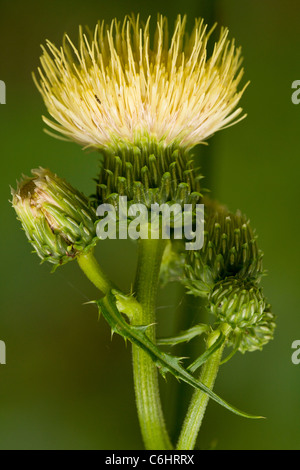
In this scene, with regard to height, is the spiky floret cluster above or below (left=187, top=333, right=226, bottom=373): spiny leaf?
above

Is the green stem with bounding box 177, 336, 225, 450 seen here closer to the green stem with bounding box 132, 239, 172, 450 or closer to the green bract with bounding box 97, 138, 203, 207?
the green stem with bounding box 132, 239, 172, 450

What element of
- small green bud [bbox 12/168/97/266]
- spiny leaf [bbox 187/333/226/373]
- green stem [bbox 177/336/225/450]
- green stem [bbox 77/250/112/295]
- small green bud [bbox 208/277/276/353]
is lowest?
green stem [bbox 177/336/225/450]

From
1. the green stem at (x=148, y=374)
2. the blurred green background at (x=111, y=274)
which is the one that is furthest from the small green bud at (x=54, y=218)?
the blurred green background at (x=111, y=274)

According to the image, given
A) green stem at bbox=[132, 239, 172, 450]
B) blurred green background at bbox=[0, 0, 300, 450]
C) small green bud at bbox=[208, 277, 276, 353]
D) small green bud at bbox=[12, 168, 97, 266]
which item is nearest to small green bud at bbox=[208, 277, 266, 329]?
small green bud at bbox=[208, 277, 276, 353]

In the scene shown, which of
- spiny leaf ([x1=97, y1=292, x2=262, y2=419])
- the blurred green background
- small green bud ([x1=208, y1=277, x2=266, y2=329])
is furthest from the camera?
the blurred green background

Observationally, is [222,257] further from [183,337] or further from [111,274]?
[111,274]
